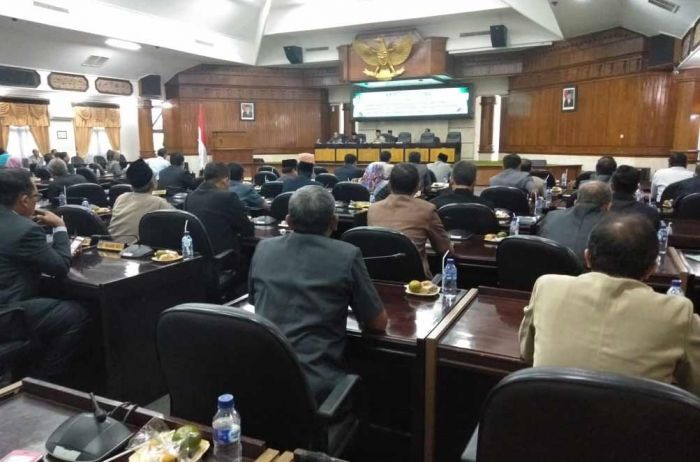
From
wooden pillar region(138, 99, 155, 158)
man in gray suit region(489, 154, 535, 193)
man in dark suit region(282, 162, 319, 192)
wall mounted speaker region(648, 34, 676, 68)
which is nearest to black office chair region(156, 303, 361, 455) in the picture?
man in dark suit region(282, 162, 319, 192)

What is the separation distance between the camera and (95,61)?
1202 cm

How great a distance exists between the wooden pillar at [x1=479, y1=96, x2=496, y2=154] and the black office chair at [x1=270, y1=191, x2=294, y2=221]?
9432 mm

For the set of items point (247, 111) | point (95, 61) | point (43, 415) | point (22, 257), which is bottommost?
point (43, 415)

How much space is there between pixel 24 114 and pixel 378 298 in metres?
13.2

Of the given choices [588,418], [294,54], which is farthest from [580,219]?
[294,54]

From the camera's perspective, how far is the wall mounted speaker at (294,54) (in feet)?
42.7

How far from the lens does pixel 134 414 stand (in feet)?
4.32

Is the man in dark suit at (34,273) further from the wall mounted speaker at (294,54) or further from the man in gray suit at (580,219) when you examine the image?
the wall mounted speaker at (294,54)

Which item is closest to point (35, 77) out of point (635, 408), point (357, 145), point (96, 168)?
point (96, 168)

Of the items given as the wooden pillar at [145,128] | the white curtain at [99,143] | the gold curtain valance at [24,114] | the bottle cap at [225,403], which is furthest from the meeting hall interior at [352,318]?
the white curtain at [99,143]

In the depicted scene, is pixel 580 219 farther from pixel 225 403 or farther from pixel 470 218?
pixel 225 403

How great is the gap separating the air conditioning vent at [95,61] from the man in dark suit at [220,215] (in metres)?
9.91

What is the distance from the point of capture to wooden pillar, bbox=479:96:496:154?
13078mm

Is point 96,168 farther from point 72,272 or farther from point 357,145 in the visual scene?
point 72,272
